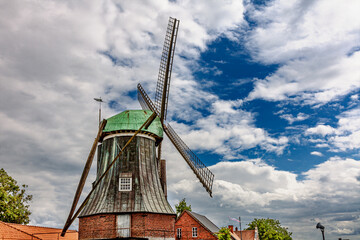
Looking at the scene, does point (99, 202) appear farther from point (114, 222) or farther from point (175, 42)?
A: point (175, 42)

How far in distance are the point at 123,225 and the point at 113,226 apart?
2.11ft

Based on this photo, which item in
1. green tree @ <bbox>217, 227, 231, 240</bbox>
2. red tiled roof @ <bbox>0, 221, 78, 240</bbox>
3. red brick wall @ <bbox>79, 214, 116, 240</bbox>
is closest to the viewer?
red tiled roof @ <bbox>0, 221, 78, 240</bbox>

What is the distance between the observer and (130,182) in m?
24.7

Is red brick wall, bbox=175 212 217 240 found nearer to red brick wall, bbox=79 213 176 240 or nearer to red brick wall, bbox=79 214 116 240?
red brick wall, bbox=79 213 176 240

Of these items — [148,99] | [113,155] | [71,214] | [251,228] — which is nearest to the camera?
[71,214]

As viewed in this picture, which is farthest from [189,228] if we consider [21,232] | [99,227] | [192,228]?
[21,232]

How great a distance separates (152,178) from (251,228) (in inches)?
1504

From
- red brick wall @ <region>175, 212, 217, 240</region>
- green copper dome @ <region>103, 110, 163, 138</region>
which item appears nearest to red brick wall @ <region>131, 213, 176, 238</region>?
green copper dome @ <region>103, 110, 163, 138</region>

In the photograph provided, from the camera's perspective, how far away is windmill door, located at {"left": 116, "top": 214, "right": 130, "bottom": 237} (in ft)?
→ 74.5

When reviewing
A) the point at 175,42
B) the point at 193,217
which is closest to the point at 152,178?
the point at 175,42

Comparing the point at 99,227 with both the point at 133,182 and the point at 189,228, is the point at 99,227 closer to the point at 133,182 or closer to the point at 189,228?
the point at 133,182

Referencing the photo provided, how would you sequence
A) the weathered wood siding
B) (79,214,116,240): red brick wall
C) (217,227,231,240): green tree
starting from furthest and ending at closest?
1. (217,227,231,240): green tree
2. the weathered wood siding
3. (79,214,116,240): red brick wall

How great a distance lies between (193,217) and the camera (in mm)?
40219

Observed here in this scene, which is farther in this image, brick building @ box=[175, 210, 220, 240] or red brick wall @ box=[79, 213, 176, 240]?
brick building @ box=[175, 210, 220, 240]
